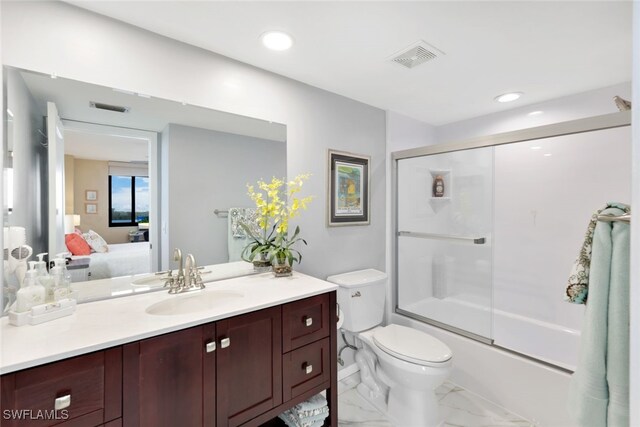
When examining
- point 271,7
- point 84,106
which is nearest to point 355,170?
point 271,7

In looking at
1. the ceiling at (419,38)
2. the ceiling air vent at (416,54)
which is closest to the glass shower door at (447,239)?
the ceiling at (419,38)

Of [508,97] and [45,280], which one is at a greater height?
[508,97]

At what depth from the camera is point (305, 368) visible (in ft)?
4.76

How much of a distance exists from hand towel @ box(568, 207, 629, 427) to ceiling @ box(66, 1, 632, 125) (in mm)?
1064

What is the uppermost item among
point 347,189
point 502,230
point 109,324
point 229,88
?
point 229,88

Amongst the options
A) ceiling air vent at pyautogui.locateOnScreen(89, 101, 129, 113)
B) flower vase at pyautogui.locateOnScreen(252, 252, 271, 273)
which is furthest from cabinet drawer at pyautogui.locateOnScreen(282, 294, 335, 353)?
ceiling air vent at pyautogui.locateOnScreen(89, 101, 129, 113)

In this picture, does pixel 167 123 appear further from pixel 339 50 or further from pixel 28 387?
pixel 28 387

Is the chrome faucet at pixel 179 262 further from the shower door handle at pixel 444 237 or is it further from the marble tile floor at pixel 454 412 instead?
the shower door handle at pixel 444 237

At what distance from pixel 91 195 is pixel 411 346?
75.9 inches

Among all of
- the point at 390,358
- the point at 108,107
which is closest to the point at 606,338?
the point at 390,358

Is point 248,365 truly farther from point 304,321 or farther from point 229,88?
point 229,88

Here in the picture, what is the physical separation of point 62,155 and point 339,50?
1.43m

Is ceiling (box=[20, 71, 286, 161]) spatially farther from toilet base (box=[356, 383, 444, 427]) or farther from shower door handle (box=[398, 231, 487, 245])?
toilet base (box=[356, 383, 444, 427])

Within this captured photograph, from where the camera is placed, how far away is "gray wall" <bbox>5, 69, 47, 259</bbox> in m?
1.15
